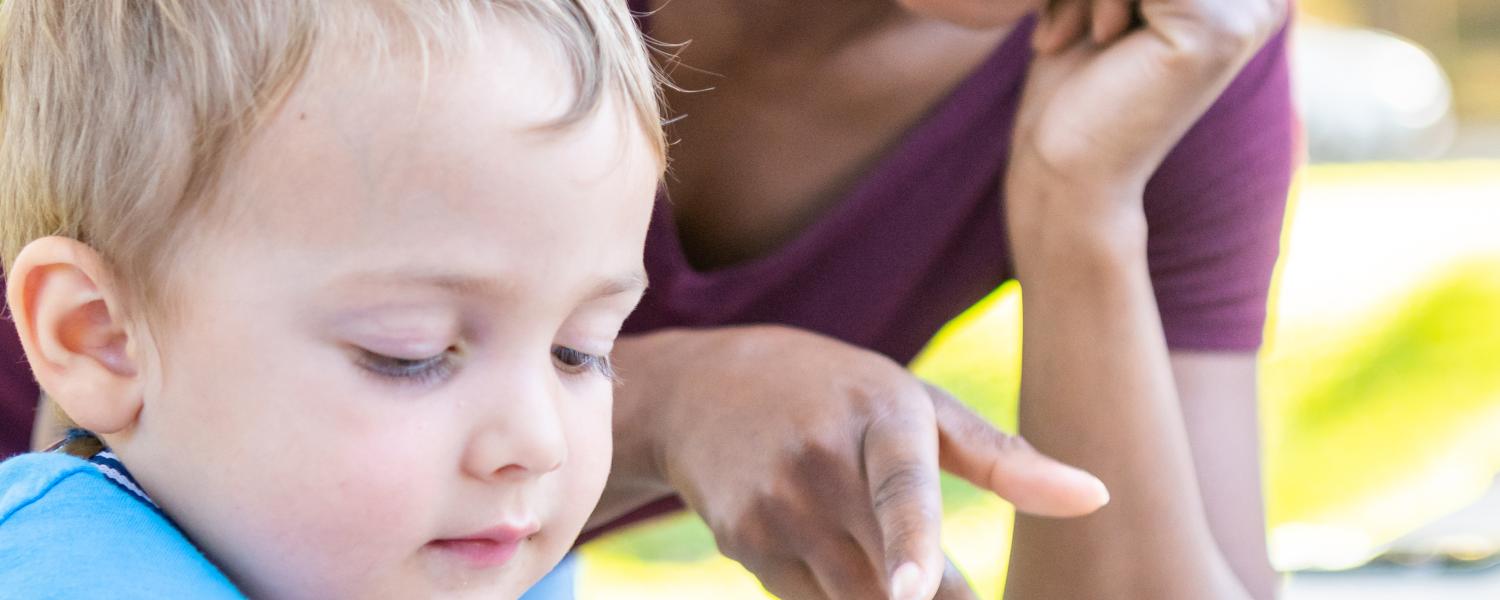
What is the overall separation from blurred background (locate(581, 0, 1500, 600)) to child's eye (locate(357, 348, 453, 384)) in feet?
7.73

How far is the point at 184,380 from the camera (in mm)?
790

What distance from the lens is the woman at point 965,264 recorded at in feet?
3.71

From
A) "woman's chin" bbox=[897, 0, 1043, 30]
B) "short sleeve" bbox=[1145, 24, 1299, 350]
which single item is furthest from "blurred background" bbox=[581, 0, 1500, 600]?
"woman's chin" bbox=[897, 0, 1043, 30]

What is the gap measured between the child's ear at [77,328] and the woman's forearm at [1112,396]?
2.63ft

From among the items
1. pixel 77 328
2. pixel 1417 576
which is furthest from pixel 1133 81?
pixel 1417 576

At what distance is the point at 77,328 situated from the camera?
0.81 m

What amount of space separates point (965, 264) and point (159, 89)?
956mm

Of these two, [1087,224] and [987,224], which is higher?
[1087,224]

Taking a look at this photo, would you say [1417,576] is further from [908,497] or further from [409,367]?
[409,367]

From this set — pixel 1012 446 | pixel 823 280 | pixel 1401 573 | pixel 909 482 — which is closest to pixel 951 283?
pixel 823 280

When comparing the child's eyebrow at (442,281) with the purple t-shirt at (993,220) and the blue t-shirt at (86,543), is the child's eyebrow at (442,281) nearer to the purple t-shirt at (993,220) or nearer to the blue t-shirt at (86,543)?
the blue t-shirt at (86,543)

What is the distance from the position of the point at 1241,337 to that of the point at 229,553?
1.03m

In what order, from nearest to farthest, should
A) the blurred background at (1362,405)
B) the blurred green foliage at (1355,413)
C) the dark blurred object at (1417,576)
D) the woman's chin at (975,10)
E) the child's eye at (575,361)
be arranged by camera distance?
the child's eye at (575,361) → the woman's chin at (975,10) → the dark blurred object at (1417,576) → the blurred background at (1362,405) → the blurred green foliage at (1355,413)

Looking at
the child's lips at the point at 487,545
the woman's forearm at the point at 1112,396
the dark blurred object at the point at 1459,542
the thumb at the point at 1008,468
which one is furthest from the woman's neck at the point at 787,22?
the dark blurred object at the point at 1459,542
